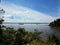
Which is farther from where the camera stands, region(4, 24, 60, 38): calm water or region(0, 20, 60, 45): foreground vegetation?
region(4, 24, 60, 38): calm water

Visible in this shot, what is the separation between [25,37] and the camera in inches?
173

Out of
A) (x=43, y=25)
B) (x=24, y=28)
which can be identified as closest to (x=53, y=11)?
(x=43, y=25)

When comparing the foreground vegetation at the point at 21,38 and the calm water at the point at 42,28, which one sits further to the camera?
the calm water at the point at 42,28

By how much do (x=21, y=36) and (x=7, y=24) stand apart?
1.93ft

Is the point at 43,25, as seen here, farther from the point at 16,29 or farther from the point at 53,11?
the point at 16,29

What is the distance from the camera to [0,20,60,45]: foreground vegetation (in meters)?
4.04

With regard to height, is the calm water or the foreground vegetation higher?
the calm water

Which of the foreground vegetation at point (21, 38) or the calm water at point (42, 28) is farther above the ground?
the calm water at point (42, 28)

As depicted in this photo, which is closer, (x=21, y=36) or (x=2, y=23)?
(x=2, y=23)

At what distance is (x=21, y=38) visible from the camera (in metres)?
4.38

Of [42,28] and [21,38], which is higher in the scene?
[42,28]

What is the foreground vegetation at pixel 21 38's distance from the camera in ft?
13.2

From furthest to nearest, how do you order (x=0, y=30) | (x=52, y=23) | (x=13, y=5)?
(x=52, y=23), (x=13, y=5), (x=0, y=30)

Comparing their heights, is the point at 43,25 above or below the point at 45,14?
below
